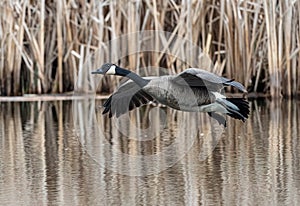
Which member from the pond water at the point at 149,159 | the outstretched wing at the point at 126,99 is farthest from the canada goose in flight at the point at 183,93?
the pond water at the point at 149,159

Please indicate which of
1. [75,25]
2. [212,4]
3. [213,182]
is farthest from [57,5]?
[213,182]

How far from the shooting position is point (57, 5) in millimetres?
10930

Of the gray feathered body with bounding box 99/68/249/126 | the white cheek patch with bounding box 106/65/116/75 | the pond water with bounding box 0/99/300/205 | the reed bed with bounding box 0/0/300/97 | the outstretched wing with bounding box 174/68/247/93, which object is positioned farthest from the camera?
the reed bed with bounding box 0/0/300/97

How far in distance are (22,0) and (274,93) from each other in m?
3.13

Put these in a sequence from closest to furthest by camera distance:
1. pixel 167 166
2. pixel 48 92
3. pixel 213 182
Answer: pixel 213 182, pixel 167 166, pixel 48 92

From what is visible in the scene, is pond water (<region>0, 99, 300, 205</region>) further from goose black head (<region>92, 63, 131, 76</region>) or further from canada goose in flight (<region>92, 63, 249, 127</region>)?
goose black head (<region>92, 63, 131, 76</region>)

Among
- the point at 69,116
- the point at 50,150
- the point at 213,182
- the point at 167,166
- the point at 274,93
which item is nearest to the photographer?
the point at 213,182

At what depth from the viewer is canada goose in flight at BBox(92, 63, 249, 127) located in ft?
18.0

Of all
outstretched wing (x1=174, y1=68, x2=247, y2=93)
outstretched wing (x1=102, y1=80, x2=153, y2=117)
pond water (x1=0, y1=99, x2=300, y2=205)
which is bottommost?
pond water (x1=0, y1=99, x2=300, y2=205)

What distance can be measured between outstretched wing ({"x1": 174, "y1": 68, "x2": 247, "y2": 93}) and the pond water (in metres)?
0.56

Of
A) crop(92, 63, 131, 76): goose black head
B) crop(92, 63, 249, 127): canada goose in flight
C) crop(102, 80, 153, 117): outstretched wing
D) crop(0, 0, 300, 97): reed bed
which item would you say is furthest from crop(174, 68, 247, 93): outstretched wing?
crop(0, 0, 300, 97): reed bed

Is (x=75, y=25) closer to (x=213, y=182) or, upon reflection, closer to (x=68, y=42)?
(x=68, y=42)

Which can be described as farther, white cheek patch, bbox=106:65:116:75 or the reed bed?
the reed bed

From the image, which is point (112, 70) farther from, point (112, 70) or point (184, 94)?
point (184, 94)
